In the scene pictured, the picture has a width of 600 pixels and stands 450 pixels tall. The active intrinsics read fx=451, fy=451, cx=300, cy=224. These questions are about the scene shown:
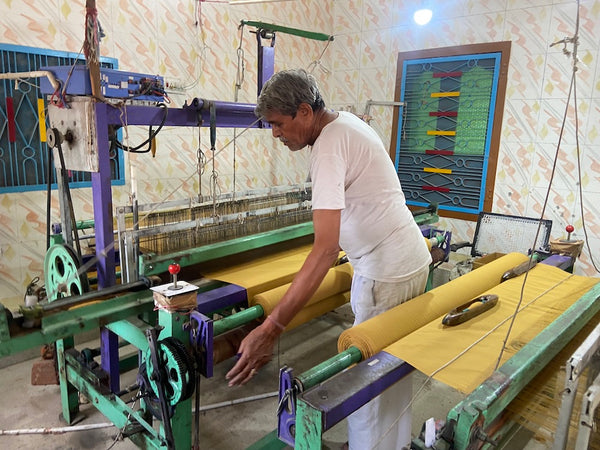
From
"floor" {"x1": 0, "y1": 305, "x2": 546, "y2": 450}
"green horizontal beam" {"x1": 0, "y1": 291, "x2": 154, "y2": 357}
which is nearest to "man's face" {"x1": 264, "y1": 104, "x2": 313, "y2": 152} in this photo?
"green horizontal beam" {"x1": 0, "y1": 291, "x2": 154, "y2": 357}

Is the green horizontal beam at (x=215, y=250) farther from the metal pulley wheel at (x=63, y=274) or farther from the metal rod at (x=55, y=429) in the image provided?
the metal rod at (x=55, y=429)

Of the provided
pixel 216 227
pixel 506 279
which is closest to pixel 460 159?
pixel 506 279

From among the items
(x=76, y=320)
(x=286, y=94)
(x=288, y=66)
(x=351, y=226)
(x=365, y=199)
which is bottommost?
(x=76, y=320)

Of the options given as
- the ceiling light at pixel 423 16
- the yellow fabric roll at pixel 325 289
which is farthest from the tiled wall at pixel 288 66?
the yellow fabric roll at pixel 325 289

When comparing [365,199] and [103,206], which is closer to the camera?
[365,199]

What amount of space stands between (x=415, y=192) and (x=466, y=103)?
1.03 m

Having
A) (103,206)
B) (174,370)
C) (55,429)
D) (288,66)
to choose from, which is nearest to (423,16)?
(288,66)

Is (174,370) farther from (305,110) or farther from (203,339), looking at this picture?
(305,110)

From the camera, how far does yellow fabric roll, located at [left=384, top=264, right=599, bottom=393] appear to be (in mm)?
1369

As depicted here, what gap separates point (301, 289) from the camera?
1.51 m

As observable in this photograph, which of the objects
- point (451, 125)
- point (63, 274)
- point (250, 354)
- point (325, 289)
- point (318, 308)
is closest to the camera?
point (250, 354)

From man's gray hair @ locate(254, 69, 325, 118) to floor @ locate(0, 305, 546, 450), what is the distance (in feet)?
5.76

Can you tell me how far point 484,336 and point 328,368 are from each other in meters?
0.63

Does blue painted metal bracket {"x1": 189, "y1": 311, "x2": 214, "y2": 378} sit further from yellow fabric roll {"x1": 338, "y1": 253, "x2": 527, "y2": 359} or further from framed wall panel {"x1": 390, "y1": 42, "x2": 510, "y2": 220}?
framed wall panel {"x1": 390, "y1": 42, "x2": 510, "y2": 220}
